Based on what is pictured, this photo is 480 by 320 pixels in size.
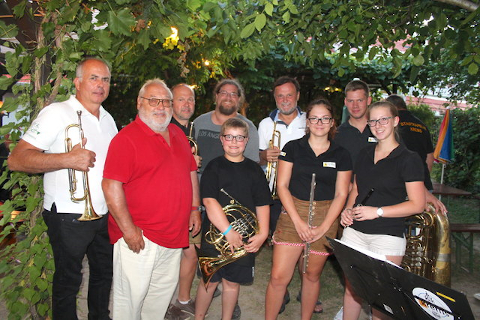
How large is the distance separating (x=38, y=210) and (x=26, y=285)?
21.5 inches

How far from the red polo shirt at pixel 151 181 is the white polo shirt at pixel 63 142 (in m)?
0.26

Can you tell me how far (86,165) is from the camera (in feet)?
8.38

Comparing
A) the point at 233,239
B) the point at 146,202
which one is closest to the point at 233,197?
the point at 233,239

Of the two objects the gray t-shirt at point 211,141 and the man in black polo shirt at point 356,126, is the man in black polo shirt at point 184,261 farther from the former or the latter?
the man in black polo shirt at point 356,126

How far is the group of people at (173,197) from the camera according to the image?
2.66 metres

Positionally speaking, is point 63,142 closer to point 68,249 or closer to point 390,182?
point 68,249

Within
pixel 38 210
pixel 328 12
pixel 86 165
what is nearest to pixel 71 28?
pixel 86 165

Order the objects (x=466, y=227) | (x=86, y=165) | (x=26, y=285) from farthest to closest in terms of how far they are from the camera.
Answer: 1. (x=466, y=227)
2. (x=26, y=285)
3. (x=86, y=165)

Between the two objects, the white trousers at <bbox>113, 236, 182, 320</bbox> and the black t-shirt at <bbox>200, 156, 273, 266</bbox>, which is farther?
the black t-shirt at <bbox>200, 156, 273, 266</bbox>

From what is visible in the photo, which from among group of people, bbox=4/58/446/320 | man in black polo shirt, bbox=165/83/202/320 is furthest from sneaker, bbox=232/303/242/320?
group of people, bbox=4/58/446/320

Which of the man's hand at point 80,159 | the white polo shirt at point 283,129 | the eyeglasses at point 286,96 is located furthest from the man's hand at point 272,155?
the man's hand at point 80,159

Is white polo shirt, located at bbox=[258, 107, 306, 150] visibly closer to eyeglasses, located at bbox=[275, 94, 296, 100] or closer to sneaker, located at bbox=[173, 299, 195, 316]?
eyeglasses, located at bbox=[275, 94, 296, 100]

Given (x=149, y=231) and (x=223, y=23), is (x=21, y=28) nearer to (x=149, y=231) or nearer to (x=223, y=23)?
(x=223, y=23)

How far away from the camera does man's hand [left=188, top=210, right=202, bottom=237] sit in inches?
128
